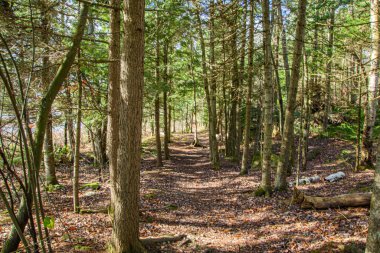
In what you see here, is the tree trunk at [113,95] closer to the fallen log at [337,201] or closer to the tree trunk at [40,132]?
the tree trunk at [40,132]

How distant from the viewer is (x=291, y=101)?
345 inches

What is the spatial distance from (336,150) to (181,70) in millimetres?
10677

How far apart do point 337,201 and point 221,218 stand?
3170 millimetres

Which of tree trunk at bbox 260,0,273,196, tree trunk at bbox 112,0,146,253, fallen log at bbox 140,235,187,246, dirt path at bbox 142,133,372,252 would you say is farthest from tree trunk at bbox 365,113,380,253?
tree trunk at bbox 260,0,273,196

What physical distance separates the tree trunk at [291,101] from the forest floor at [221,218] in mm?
755

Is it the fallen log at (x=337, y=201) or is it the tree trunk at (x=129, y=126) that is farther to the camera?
the fallen log at (x=337, y=201)

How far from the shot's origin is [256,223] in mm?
7254

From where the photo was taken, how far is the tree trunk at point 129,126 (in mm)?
4664

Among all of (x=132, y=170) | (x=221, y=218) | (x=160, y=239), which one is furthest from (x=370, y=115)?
(x=132, y=170)

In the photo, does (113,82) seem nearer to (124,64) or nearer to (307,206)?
(124,64)

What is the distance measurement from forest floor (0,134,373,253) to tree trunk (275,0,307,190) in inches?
29.7

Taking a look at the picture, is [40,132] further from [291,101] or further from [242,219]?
[291,101]

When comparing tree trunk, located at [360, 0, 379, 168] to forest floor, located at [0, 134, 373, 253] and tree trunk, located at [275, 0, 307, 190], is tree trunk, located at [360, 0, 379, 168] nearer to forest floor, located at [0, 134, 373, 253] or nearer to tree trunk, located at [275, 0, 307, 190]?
forest floor, located at [0, 134, 373, 253]

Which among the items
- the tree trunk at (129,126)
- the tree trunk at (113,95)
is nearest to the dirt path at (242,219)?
the tree trunk at (129,126)
